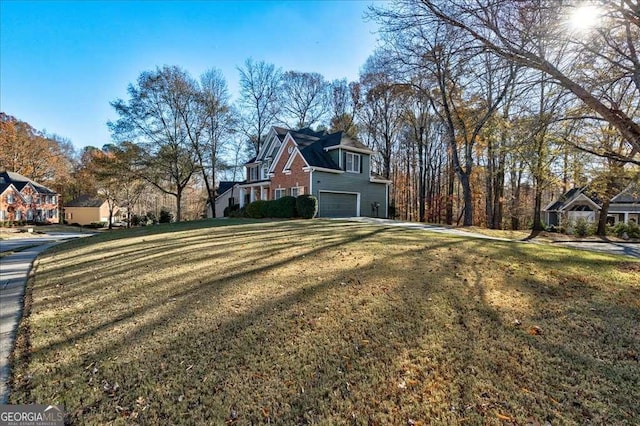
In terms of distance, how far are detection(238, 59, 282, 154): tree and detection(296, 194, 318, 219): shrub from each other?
16728mm

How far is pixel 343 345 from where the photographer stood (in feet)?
12.2

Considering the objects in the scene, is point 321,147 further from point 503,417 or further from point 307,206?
point 503,417

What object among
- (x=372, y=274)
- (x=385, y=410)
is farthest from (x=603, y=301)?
(x=385, y=410)

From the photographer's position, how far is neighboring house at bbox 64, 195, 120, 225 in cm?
4612

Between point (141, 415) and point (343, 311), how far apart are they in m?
2.58

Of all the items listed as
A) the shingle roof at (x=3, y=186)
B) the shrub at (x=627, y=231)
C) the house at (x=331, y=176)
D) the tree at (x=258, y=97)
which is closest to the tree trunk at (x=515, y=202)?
the shrub at (x=627, y=231)

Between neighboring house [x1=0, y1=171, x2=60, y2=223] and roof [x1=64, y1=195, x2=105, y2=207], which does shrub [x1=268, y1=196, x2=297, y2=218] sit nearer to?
neighboring house [x1=0, y1=171, x2=60, y2=223]

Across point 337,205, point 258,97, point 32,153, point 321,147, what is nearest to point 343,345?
point 337,205

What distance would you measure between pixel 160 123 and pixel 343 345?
29197 mm

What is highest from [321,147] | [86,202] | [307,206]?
[321,147]

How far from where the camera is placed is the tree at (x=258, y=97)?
3309cm

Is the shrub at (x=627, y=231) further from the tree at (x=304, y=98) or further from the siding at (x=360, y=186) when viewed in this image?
the tree at (x=304, y=98)

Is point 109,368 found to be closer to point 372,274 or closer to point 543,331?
point 372,274

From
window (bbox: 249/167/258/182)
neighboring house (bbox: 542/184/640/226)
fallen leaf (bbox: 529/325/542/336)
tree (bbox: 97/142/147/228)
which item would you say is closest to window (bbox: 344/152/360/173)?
window (bbox: 249/167/258/182)
